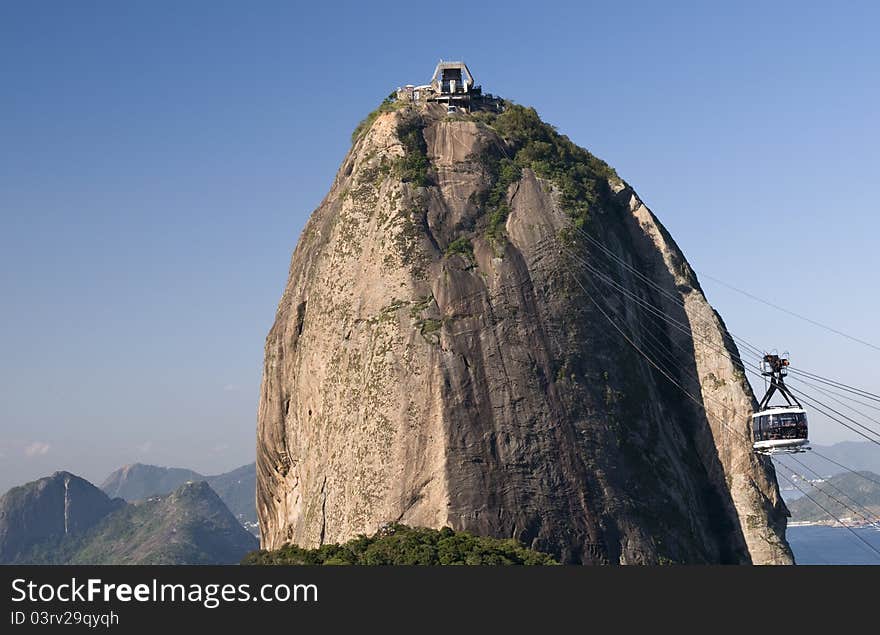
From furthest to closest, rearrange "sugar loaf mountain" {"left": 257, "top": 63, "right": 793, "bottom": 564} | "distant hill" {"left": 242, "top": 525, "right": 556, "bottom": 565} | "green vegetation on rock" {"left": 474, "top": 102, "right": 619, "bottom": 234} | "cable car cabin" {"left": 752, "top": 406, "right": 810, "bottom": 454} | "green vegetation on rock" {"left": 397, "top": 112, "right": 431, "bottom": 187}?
"green vegetation on rock" {"left": 474, "top": 102, "right": 619, "bottom": 234} → "green vegetation on rock" {"left": 397, "top": 112, "right": 431, "bottom": 187} → "cable car cabin" {"left": 752, "top": 406, "right": 810, "bottom": 454} → "sugar loaf mountain" {"left": 257, "top": 63, "right": 793, "bottom": 564} → "distant hill" {"left": 242, "top": 525, "right": 556, "bottom": 565}

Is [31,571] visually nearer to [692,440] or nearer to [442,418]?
[442,418]

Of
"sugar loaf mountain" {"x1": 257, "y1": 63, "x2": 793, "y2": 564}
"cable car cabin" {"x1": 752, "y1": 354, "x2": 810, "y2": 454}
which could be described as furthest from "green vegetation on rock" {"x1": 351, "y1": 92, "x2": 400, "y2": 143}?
"cable car cabin" {"x1": 752, "y1": 354, "x2": 810, "y2": 454}

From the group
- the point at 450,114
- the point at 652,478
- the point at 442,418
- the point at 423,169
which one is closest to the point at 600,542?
the point at 652,478

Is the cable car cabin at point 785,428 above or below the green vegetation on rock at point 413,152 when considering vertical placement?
below

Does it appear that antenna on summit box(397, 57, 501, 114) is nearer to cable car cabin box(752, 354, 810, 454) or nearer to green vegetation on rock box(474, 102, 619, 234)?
green vegetation on rock box(474, 102, 619, 234)

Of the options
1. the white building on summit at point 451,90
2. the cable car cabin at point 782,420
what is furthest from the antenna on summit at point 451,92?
the cable car cabin at point 782,420

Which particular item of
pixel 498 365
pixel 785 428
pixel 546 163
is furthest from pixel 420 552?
pixel 546 163

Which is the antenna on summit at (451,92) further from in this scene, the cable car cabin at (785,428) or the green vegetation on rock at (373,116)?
the cable car cabin at (785,428)

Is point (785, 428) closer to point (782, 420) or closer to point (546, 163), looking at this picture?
point (782, 420)
